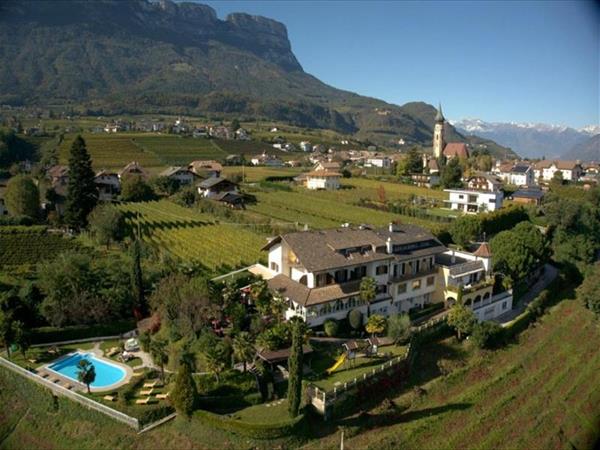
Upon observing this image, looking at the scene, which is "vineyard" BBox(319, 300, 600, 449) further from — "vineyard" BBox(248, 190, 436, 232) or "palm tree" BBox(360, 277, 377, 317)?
"vineyard" BBox(248, 190, 436, 232)

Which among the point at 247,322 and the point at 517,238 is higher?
the point at 517,238

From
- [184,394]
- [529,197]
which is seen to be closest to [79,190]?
[184,394]

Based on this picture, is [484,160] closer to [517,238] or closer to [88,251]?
[517,238]

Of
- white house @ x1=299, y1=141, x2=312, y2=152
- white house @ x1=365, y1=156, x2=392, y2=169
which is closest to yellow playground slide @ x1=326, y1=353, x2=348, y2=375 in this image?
white house @ x1=365, y1=156, x2=392, y2=169

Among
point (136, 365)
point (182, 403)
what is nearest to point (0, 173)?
point (136, 365)

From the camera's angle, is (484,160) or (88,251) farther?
(484,160)

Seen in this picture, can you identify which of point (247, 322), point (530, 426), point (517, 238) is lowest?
point (530, 426)

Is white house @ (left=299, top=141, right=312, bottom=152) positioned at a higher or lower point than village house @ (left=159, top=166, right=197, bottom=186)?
higher

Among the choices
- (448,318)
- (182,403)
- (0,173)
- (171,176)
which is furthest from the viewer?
(0,173)

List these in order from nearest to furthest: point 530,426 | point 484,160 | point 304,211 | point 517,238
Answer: point 530,426
point 517,238
point 304,211
point 484,160
